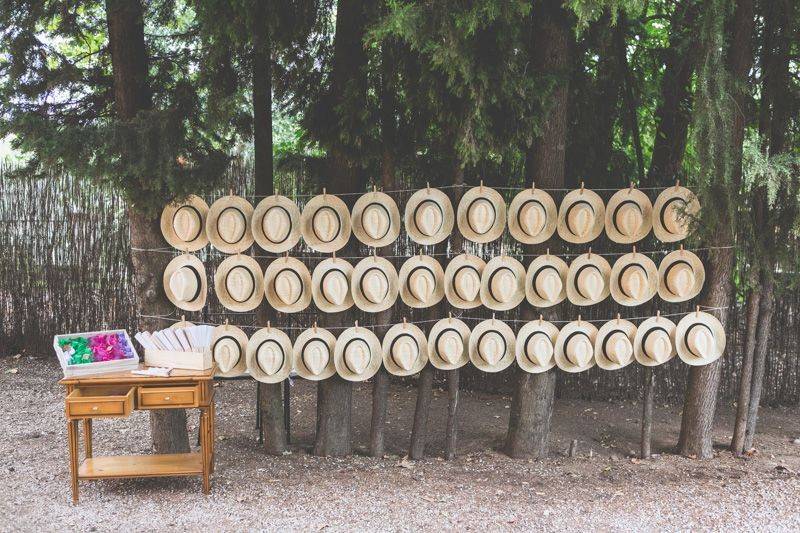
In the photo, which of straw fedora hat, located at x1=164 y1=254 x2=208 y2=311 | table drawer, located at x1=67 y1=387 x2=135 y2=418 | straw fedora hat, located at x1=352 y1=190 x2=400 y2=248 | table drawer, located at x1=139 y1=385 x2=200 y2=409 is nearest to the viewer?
table drawer, located at x1=67 y1=387 x2=135 y2=418

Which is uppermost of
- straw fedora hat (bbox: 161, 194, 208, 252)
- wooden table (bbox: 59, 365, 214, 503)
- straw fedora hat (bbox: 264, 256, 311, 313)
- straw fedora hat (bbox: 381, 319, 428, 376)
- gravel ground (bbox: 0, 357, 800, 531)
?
straw fedora hat (bbox: 161, 194, 208, 252)

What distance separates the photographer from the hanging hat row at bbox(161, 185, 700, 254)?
4488 millimetres

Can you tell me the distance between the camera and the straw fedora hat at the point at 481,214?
Result: 461 cm

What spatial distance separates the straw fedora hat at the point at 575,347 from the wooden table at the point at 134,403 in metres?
2.37

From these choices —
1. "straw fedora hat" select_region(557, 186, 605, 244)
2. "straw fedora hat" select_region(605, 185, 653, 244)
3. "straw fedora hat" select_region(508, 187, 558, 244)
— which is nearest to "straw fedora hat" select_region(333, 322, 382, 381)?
Result: "straw fedora hat" select_region(508, 187, 558, 244)

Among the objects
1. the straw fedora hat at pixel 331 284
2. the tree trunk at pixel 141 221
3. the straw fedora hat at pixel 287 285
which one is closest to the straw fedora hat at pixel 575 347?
the straw fedora hat at pixel 331 284

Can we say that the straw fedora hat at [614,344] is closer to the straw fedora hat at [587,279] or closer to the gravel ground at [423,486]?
the straw fedora hat at [587,279]

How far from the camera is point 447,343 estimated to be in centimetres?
469

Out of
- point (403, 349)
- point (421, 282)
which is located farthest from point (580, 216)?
point (403, 349)

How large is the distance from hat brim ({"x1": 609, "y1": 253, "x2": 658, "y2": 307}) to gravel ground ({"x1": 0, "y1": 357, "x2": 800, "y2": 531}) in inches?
47.5

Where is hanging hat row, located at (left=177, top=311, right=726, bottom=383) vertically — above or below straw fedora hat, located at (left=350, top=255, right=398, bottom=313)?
below

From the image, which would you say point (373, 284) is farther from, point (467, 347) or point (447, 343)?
point (467, 347)

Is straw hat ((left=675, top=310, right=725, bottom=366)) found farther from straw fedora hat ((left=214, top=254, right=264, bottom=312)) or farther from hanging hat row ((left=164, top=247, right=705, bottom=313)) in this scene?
straw fedora hat ((left=214, top=254, right=264, bottom=312))

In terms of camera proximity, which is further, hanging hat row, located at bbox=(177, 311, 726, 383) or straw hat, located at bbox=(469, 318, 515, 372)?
straw hat, located at bbox=(469, 318, 515, 372)
